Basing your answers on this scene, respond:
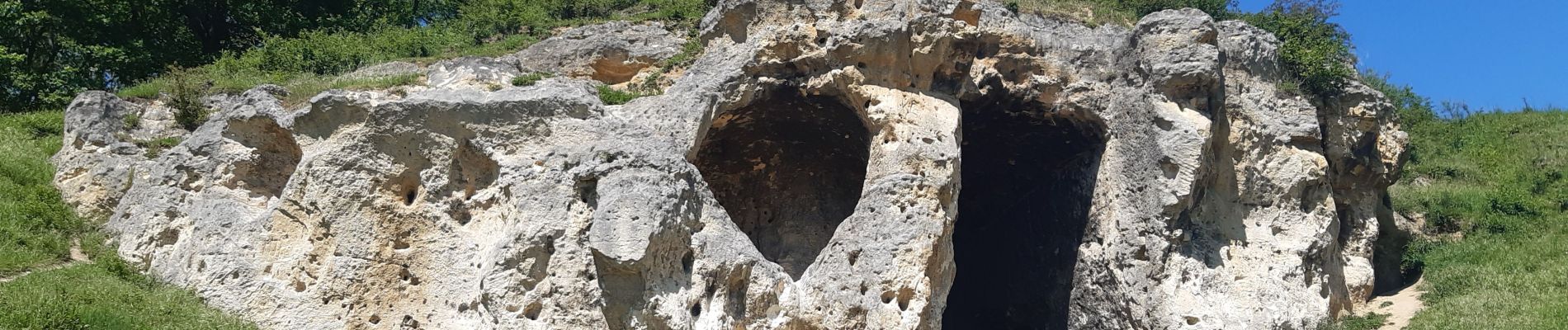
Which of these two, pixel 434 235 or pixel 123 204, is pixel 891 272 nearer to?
pixel 434 235

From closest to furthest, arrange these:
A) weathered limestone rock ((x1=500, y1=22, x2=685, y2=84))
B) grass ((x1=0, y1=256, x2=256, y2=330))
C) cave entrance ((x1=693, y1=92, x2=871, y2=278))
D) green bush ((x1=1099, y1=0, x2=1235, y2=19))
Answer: grass ((x1=0, y1=256, x2=256, y2=330)) → weathered limestone rock ((x1=500, y1=22, x2=685, y2=84)) → cave entrance ((x1=693, y1=92, x2=871, y2=278)) → green bush ((x1=1099, y1=0, x2=1235, y2=19))

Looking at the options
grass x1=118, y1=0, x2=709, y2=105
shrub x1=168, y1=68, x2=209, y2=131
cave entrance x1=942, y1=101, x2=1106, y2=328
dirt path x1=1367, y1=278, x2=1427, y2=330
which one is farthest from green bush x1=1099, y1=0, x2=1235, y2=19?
shrub x1=168, y1=68, x2=209, y2=131

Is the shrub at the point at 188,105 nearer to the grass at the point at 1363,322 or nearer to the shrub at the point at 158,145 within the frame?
the shrub at the point at 158,145

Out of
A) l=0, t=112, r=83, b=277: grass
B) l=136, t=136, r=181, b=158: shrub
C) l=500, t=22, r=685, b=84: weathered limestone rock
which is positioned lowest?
l=0, t=112, r=83, b=277: grass

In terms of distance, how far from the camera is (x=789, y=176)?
14.3m

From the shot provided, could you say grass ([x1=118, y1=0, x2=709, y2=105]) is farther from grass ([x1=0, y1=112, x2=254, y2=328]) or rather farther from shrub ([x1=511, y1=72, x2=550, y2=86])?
shrub ([x1=511, y1=72, x2=550, y2=86])

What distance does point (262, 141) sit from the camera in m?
11.5

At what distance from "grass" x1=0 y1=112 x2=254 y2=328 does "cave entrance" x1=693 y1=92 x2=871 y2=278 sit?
5.33 m

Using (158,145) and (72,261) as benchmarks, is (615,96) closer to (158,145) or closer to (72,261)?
(158,145)

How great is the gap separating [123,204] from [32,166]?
6.23 feet

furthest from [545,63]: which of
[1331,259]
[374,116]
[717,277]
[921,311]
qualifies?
[1331,259]

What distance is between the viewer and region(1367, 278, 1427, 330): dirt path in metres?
12.8

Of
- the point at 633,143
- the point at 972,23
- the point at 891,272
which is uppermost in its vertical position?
the point at 972,23

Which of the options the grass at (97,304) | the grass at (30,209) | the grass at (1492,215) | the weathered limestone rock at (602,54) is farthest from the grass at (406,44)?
the grass at (1492,215)
